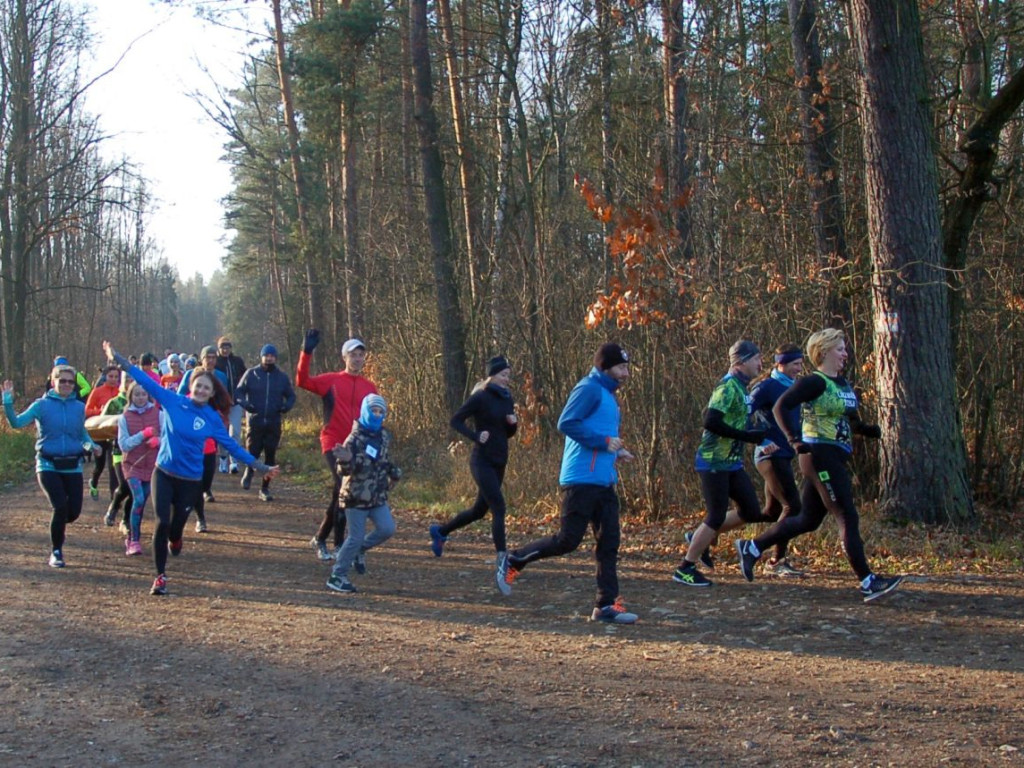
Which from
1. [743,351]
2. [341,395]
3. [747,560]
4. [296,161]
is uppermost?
[296,161]

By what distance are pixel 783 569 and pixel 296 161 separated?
21.9 m

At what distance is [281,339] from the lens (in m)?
52.5

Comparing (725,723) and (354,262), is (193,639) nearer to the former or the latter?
(725,723)

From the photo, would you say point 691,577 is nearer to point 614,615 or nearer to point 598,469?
point 614,615

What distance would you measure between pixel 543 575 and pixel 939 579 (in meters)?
3.36

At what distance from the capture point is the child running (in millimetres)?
8555

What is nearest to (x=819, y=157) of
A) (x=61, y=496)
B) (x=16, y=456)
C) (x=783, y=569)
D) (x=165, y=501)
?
(x=783, y=569)

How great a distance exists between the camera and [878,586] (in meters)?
7.92

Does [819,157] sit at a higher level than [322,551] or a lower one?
higher

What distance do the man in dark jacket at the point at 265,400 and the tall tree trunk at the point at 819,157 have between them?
708 cm

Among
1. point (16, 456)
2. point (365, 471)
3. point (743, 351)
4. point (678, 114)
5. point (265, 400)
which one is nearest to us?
point (743, 351)

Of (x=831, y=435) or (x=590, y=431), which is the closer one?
(x=590, y=431)

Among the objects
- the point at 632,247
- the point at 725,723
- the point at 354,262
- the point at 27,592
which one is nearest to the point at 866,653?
the point at 725,723

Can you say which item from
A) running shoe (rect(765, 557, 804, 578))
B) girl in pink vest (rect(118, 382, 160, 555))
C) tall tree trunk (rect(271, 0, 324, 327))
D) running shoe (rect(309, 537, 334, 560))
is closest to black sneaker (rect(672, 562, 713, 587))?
running shoe (rect(765, 557, 804, 578))
